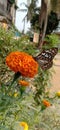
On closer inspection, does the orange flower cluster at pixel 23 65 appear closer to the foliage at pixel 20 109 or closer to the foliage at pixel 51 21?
the foliage at pixel 20 109

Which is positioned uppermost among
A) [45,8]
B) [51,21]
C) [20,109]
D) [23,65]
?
[23,65]

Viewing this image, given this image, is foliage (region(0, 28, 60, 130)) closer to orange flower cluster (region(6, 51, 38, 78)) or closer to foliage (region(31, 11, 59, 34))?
orange flower cluster (region(6, 51, 38, 78))

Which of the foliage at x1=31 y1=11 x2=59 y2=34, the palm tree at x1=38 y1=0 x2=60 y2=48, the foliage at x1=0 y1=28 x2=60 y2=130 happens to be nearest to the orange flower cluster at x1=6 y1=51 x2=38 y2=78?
the foliage at x1=0 y1=28 x2=60 y2=130

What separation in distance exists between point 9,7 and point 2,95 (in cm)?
4939

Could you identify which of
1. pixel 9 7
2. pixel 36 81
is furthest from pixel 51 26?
pixel 36 81

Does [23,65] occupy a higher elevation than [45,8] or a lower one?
higher

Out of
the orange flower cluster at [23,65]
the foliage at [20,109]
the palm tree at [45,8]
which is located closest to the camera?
the orange flower cluster at [23,65]

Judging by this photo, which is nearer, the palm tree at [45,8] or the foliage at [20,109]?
the foliage at [20,109]

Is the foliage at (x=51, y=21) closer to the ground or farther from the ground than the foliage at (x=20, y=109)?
closer to the ground

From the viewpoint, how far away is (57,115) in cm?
287

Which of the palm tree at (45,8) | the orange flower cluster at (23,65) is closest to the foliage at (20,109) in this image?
the orange flower cluster at (23,65)

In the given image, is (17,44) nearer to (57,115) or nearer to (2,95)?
(57,115)

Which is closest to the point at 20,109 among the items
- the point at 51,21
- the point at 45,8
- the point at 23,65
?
the point at 23,65

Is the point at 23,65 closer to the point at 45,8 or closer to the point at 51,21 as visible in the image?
the point at 45,8
